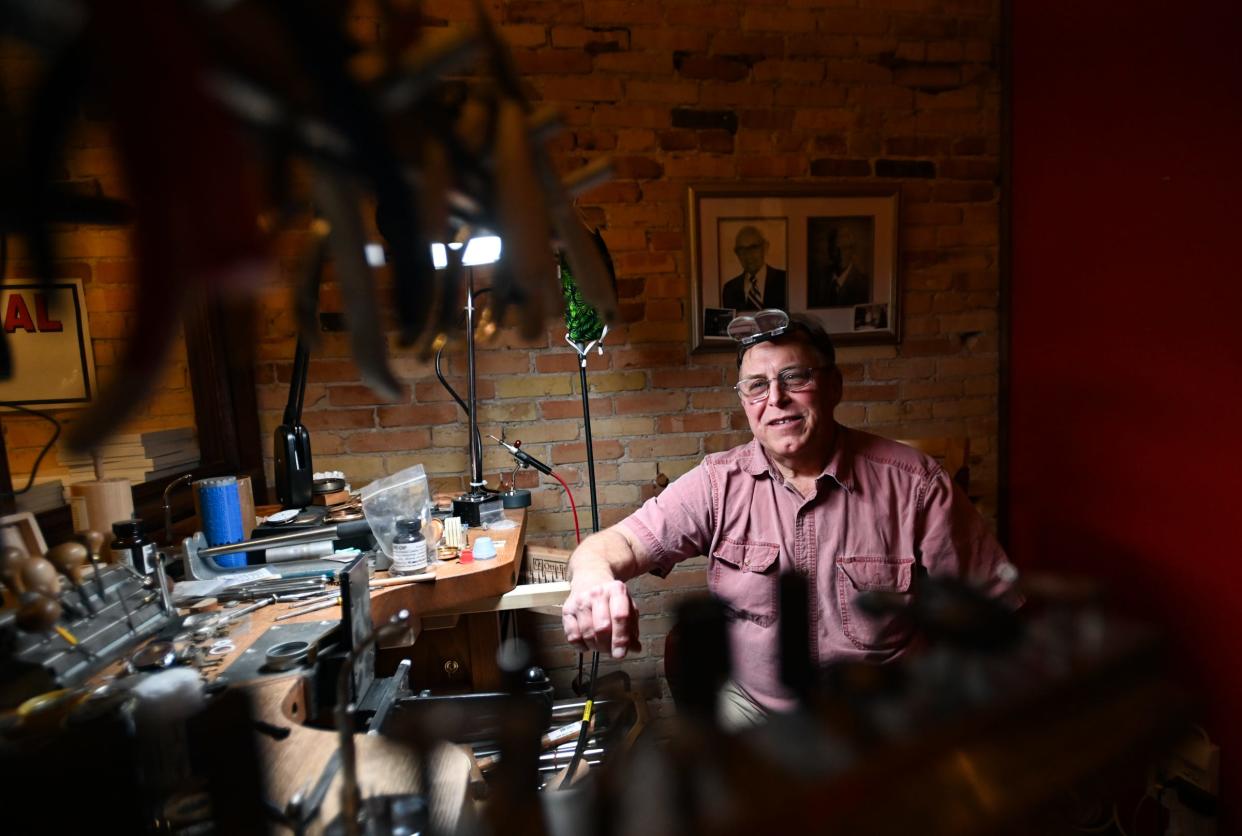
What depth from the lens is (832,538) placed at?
1540 mm

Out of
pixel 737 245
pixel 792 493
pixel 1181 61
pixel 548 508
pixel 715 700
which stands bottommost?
pixel 548 508

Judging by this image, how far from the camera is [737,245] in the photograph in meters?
2.33

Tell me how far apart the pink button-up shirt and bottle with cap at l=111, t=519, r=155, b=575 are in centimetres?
107

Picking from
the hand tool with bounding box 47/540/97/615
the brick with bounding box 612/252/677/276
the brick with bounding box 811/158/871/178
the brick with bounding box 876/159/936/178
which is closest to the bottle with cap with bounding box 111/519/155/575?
the hand tool with bounding box 47/540/97/615

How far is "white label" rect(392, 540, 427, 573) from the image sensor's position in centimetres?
149

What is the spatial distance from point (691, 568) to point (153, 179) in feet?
7.74

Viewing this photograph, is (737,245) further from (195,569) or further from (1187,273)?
(195,569)

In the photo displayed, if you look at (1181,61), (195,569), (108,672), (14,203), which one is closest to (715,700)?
(14,203)

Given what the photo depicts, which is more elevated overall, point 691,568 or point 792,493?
point 792,493

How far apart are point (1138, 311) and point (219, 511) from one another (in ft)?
8.76

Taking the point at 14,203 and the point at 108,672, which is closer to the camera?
the point at 14,203

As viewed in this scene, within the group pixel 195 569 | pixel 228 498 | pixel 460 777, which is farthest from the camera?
pixel 228 498

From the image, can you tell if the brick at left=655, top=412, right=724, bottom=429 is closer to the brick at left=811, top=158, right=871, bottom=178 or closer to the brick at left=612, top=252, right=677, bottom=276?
the brick at left=612, top=252, right=677, bottom=276

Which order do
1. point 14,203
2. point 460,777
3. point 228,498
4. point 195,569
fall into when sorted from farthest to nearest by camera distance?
point 228,498 → point 195,569 → point 460,777 → point 14,203
